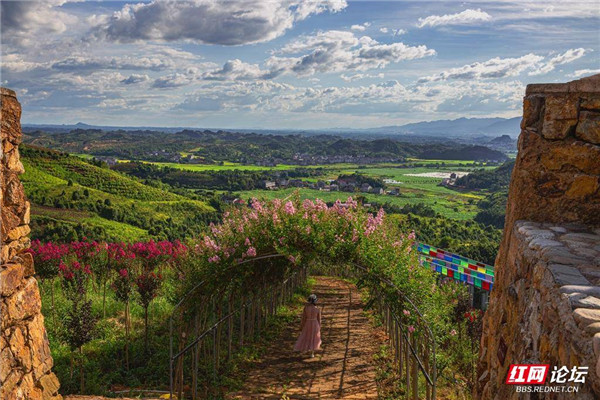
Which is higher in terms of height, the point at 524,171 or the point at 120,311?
the point at 524,171

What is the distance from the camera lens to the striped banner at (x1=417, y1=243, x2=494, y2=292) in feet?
39.4

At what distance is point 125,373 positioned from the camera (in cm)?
767

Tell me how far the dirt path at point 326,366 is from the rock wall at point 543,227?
402 centimetres

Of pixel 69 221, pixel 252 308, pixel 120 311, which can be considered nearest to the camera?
pixel 252 308

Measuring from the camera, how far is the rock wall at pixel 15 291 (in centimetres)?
411

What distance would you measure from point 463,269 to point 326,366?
20.0ft

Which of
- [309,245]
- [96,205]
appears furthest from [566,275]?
[96,205]

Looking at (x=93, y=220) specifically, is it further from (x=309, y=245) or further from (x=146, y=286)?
(x=309, y=245)

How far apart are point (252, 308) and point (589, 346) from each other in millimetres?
8444

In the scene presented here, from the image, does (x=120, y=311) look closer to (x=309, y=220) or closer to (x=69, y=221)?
(x=309, y=220)

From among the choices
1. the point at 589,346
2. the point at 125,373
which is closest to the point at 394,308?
the point at 125,373

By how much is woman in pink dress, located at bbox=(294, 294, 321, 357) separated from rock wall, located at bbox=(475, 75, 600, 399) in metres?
4.95

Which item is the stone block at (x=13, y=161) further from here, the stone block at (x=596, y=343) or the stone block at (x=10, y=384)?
the stone block at (x=596, y=343)

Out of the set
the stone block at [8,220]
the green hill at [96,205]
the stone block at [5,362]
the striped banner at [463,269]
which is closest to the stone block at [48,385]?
the stone block at [5,362]
